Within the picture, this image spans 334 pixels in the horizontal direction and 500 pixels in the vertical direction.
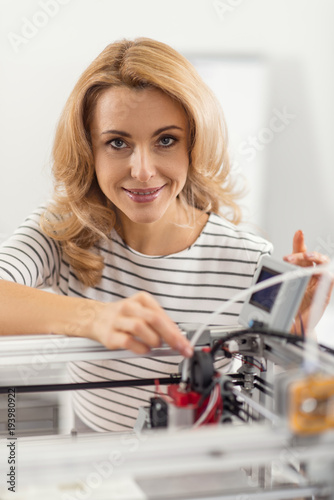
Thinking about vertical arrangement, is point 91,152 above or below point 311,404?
above

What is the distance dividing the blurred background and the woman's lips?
5.11 feet

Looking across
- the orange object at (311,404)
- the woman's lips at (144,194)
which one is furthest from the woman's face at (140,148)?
the orange object at (311,404)

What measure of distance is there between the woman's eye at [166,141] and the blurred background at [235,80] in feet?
5.14

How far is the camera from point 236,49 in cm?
305

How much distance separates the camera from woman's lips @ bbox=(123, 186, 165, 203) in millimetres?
1201

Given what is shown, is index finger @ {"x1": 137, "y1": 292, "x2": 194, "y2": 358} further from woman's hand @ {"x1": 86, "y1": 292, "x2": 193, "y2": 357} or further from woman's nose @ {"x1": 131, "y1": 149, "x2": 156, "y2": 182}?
woman's nose @ {"x1": 131, "y1": 149, "x2": 156, "y2": 182}

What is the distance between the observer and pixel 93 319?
2.92 ft

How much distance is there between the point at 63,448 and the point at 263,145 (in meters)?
2.72

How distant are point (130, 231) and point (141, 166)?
11.3 inches

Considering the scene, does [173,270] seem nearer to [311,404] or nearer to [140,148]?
[140,148]

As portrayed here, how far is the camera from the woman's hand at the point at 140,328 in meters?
0.80

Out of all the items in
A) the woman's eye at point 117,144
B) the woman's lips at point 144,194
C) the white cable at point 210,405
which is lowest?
the white cable at point 210,405

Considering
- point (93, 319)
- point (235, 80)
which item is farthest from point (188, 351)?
point (235, 80)

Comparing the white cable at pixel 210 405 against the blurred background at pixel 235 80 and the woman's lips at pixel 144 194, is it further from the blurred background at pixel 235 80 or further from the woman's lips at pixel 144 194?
the blurred background at pixel 235 80
